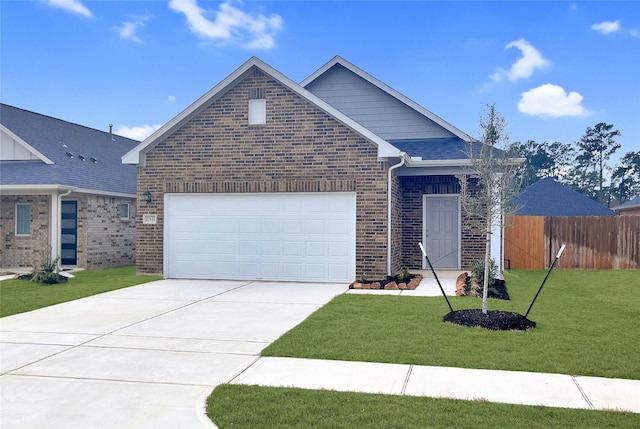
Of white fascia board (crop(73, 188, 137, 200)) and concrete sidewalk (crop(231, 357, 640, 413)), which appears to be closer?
concrete sidewalk (crop(231, 357, 640, 413))

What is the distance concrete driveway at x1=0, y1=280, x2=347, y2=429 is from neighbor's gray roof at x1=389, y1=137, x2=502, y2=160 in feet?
18.6

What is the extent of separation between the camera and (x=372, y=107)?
18281mm

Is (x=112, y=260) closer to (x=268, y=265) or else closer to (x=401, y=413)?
(x=268, y=265)

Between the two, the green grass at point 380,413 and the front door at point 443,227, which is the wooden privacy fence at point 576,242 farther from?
the green grass at point 380,413

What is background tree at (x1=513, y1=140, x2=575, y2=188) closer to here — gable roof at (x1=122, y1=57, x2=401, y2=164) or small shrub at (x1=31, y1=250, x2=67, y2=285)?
gable roof at (x1=122, y1=57, x2=401, y2=164)

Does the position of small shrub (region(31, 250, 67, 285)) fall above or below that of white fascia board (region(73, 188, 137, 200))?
below

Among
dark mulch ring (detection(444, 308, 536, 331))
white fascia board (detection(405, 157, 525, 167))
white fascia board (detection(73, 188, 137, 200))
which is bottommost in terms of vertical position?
dark mulch ring (detection(444, 308, 536, 331))

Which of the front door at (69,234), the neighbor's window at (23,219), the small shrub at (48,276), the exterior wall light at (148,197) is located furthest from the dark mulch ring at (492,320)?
the neighbor's window at (23,219)

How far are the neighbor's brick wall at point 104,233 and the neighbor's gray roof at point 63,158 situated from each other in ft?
1.86

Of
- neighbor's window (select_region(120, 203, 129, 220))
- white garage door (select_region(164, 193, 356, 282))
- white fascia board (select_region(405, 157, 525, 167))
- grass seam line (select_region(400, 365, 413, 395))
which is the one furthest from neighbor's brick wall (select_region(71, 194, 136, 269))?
grass seam line (select_region(400, 365, 413, 395))

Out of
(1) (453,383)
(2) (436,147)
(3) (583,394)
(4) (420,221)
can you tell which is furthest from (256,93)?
(3) (583,394)

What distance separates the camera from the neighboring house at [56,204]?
17172 millimetres

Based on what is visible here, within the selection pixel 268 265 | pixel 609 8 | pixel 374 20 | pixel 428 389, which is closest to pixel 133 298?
pixel 268 265

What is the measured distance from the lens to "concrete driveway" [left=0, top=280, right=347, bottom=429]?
494 centimetres
